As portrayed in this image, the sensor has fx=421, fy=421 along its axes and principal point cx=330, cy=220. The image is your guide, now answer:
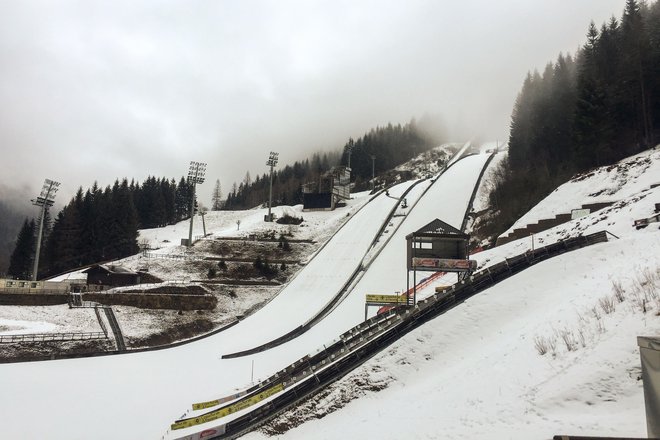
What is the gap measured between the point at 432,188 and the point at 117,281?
53.7 meters

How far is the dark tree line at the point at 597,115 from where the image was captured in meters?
41.3

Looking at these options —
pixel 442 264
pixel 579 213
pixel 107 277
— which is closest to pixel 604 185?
pixel 579 213

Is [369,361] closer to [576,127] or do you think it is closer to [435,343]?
[435,343]

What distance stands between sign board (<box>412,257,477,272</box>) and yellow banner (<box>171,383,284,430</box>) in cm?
1132

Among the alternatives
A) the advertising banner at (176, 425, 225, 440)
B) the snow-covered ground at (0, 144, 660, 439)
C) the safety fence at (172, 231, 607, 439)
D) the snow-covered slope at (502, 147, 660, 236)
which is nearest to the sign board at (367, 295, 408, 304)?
the snow-covered ground at (0, 144, 660, 439)

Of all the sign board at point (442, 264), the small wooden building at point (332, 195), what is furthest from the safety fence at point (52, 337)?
the small wooden building at point (332, 195)

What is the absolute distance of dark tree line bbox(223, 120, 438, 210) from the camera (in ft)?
443

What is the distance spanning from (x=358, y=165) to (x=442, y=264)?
367 ft

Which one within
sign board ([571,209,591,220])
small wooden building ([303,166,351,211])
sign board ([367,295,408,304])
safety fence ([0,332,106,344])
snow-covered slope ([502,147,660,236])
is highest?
small wooden building ([303,166,351,211])

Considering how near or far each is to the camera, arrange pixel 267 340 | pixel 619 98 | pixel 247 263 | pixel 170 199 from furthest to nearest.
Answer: pixel 170 199, pixel 247 263, pixel 619 98, pixel 267 340

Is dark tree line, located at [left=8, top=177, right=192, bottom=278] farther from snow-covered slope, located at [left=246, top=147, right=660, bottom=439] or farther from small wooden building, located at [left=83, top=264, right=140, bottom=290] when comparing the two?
snow-covered slope, located at [left=246, top=147, right=660, bottom=439]

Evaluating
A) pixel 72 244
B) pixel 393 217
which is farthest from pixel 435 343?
pixel 72 244

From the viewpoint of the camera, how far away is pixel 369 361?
17.7 m

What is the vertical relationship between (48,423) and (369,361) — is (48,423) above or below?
below
